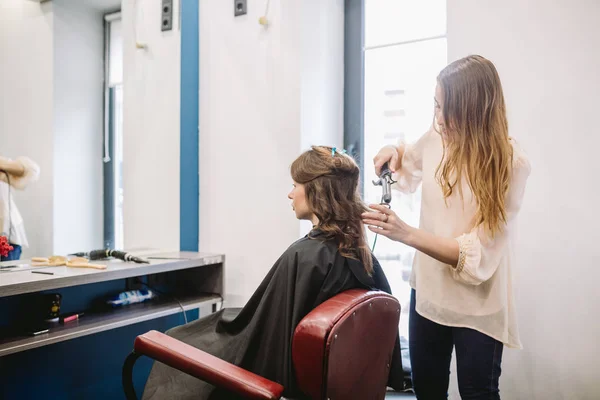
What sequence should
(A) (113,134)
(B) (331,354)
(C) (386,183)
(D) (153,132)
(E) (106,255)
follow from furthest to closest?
(D) (153,132), (A) (113,134), (E) (106,255), (C) (386,183), (B) (331,354)

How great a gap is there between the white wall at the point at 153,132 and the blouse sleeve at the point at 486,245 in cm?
167

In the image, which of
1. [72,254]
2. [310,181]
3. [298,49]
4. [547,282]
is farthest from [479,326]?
[72,254]

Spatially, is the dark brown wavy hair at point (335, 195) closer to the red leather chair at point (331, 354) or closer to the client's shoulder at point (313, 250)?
the client's shoulder at point (313, 250)

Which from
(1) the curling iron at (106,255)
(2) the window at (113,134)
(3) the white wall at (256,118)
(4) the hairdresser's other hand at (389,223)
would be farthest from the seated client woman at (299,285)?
(2) the window at (113,134)

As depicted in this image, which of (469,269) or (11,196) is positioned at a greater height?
(11,196)

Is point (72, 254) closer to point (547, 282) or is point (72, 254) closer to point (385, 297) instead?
point (385, 297)

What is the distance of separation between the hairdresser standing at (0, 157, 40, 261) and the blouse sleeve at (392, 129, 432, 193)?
58.5 inches

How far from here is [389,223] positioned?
1.18m

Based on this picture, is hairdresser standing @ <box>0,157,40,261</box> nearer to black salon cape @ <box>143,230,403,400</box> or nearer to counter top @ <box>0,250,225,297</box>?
counter top @ <box>0,250,225,297</box>

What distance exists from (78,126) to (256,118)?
0.83 meters

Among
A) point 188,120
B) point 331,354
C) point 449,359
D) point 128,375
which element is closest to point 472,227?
point 449,359

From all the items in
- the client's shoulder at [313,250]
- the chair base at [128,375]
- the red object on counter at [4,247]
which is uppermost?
the client's shoulder at [313,250]

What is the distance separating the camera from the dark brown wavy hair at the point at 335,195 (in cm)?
141

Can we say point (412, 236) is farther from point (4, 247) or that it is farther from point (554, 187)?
point (4, 247)
